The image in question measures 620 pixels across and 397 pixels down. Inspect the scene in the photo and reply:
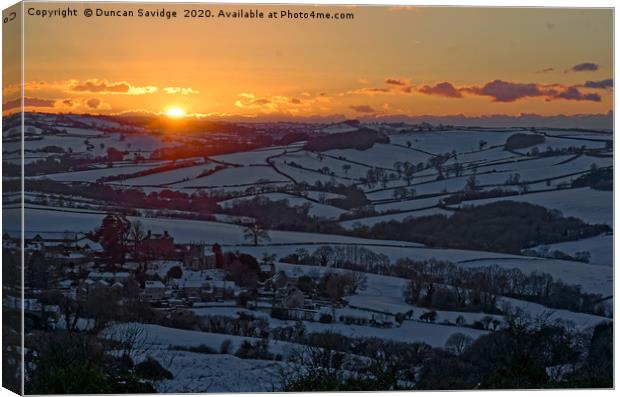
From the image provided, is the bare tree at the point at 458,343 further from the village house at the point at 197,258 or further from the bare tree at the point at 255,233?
the village house at the point at 197,258

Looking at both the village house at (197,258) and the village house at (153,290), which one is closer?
the village house at (153,290)

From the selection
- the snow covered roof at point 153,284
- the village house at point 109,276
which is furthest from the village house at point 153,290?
the village house at point 109,276

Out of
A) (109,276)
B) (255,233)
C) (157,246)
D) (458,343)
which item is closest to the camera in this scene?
(109,276)

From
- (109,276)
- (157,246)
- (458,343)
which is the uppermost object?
(157,246)

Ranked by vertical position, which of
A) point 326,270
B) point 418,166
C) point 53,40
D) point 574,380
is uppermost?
point 53,40

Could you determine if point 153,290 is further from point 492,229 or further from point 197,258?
point 492,229

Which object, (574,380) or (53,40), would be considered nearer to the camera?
(53,40)

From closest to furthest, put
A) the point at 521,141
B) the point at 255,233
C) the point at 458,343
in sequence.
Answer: the point at 255,233, the point at 458,343, the point at 521,141

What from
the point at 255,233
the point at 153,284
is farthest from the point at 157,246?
the point at 255,233

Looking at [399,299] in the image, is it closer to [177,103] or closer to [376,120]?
[376,120]

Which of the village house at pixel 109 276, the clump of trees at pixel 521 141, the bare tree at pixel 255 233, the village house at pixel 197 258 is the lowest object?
the village house at pixel 109 276

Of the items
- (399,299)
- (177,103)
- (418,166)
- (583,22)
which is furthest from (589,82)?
(177,103)
